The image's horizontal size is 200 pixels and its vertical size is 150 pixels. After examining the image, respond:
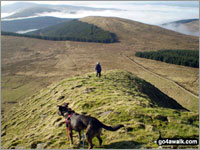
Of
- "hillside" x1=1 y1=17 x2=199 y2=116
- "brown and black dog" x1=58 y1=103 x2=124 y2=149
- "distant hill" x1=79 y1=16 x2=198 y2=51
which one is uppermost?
"distant hill" x1=79 y1=16 x2=198 y2=51

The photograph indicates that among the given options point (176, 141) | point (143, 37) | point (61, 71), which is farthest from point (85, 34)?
point (176, 141)

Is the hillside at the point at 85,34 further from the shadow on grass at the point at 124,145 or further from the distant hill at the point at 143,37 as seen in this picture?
the shadow on grass at the point at 124,145

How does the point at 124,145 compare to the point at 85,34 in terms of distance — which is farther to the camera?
the point at 85,34

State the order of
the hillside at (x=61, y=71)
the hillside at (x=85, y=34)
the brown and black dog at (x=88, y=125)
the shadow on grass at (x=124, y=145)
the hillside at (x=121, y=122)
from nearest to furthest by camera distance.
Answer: the brown and black dog at (x=88, y=125) → the shadow on grass at (x=124, y=145) → the hillside at (x=121, y=122) → the hillside at (x=61, y=71) → the hillside at (x=85, y=34)

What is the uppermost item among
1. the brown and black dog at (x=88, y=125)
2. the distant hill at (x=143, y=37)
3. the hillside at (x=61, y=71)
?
the distant hill at (x=143, y=37)

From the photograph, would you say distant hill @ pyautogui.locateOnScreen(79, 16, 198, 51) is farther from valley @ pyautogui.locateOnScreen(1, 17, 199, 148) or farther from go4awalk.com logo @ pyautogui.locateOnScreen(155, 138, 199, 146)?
go4awalk.com logo @ pyautogui.locateOnScreen(155, 138, 199, 146)

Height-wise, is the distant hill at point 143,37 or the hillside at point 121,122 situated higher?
the distant hill at point 143,37

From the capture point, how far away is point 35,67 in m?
68.9

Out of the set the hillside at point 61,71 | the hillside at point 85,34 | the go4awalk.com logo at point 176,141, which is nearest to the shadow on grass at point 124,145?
the go4awalk.com logo at point 176,141

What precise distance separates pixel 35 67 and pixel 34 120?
55.9m

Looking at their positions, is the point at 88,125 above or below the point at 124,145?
above

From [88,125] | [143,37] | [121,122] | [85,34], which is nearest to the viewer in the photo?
[88,125]

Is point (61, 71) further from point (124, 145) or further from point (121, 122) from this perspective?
point (124, 145)

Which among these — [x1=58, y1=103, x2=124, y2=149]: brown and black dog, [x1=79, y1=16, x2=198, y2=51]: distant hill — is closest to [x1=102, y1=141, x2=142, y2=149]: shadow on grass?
[x1=58, y1=103, x2=124, y2=149]: brown and black dog
